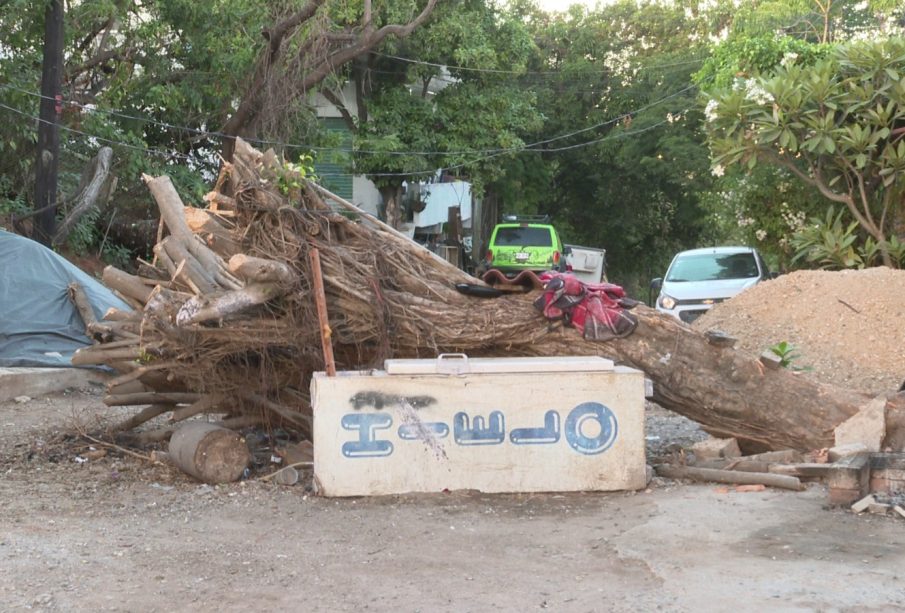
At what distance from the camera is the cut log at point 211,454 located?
807 cm

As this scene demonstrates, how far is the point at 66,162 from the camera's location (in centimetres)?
2016

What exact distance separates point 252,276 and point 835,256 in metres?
13.2

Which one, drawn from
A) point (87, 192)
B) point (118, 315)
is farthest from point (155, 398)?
point (87, 192)

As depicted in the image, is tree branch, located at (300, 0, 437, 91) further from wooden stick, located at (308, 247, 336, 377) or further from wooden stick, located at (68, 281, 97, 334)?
wooden stick, located at (308, 247, 336, 377)

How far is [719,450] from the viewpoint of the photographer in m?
8.66

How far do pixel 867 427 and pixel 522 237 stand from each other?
2257cm

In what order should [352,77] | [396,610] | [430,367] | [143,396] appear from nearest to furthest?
[396,610], [430,367], [143,396], [352,77]

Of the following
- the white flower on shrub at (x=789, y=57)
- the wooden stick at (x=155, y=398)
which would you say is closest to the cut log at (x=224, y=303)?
the wooden stick at (x=155, y=398)

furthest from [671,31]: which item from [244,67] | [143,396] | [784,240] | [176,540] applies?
[176,540]

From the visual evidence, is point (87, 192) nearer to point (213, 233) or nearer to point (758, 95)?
point (213, 233)

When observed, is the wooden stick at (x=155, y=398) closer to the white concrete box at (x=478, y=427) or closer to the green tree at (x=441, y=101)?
the white concrete box at (x=478, y=427)

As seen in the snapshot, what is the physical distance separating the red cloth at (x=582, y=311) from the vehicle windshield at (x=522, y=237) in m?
21.5

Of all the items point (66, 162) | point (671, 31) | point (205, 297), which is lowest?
point (205, 297)

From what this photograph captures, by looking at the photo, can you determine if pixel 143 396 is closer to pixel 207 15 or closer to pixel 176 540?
pixel 176 540
